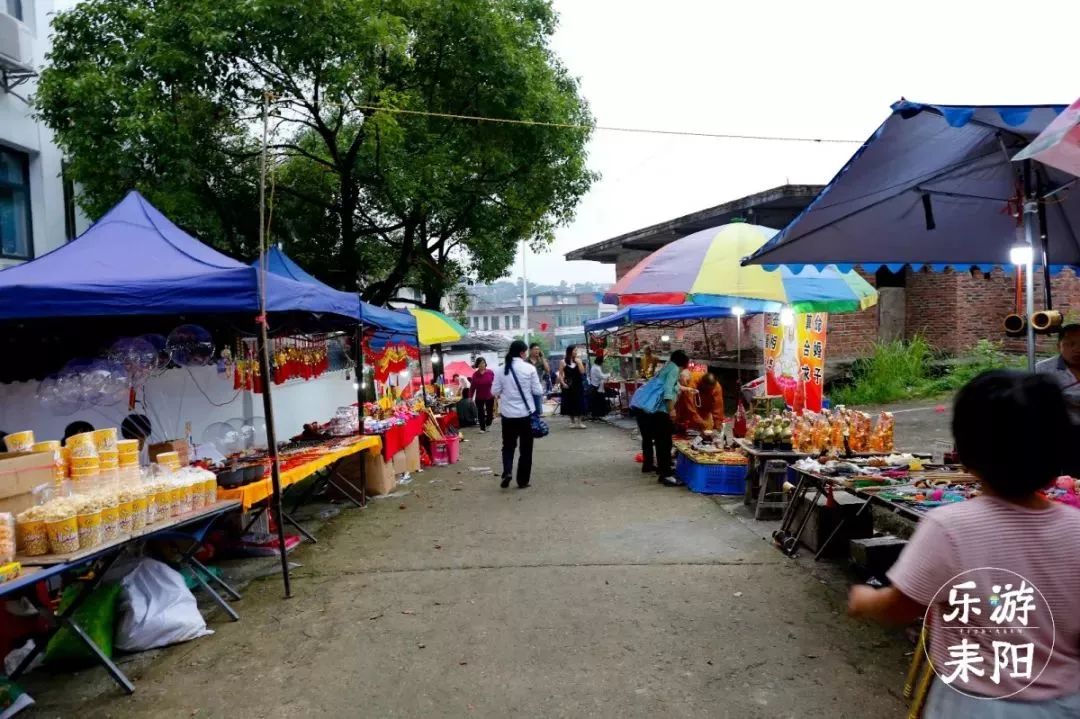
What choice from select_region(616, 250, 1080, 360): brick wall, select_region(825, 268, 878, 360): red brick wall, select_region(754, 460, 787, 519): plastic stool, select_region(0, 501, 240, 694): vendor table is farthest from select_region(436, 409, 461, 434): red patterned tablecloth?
select_region(825, 268, 878, 360): red brick wall

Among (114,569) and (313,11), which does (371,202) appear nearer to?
(313,11)

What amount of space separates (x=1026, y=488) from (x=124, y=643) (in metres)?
4.73

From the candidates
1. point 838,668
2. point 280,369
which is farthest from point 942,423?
point 280,369

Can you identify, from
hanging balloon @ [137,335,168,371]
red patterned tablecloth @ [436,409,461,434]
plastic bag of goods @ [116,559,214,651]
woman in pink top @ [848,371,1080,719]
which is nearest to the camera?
woman in pink top @ [848,371,1080,719]

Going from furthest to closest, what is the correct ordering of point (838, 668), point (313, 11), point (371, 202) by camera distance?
1. point (371, 202)
2. point (313, 11)
3. point (838, 668)

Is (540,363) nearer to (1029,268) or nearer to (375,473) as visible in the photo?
(375,473)

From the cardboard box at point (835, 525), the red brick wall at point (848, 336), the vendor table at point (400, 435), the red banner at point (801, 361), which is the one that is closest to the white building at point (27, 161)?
the vendor table at point (400, 435)

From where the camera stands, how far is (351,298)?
7434mm

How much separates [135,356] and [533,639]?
15.6 ft

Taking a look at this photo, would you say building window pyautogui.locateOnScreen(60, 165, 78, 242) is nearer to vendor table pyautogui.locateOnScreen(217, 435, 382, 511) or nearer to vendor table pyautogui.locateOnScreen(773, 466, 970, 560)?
vendor table pyautogui.locateOnScreen(217, 435, 382, 511)

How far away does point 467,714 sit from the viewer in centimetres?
346

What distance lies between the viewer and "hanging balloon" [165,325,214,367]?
22.3ft

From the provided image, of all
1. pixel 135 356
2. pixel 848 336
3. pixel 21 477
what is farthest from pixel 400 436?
pixel 848 336

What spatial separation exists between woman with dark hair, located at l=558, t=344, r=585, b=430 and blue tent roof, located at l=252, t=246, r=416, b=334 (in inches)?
266
